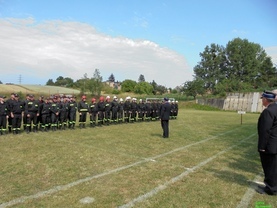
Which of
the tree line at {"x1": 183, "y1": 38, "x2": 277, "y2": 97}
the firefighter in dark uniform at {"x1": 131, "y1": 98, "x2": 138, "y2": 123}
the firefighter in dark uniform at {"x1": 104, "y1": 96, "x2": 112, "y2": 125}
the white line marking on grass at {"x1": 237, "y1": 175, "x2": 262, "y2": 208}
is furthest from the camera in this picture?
the tree line at {"x1": 183, "y1": 38, "x2": 277, "y2": 97}

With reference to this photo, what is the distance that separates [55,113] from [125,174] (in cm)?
848

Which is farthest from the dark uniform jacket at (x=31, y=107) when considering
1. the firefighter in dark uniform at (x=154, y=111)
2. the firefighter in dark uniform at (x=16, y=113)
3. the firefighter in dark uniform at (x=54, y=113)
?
the firefighter in dark uniform at (x=154, y=111)

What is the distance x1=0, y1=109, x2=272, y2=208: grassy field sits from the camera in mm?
5020

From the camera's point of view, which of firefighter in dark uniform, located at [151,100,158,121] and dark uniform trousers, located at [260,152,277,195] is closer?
dark uniform trousers, located at [260,152,277,195]

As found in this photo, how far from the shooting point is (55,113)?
45.4 feet

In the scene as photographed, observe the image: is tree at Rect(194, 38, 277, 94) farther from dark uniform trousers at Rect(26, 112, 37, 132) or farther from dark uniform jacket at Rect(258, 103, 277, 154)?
dark uniform jacket at Rect(258, 103, 277, 154)

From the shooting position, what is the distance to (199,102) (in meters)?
57.2

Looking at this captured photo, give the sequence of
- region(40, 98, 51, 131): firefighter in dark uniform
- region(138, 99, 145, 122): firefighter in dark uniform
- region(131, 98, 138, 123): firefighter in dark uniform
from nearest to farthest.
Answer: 1. region(40, 98, 51, 131): firefighter in dark uniform
2. region(131, 98, 138, 123): firefighter in dark uniform
3. region(138, 99, 145, 122): firefighter in dark uniform

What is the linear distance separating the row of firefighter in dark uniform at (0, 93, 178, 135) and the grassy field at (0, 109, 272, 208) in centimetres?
202

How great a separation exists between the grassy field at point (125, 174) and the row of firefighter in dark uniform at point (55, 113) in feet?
6.64

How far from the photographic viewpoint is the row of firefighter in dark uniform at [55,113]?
490 inches

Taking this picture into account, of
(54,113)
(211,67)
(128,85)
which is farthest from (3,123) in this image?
(128,85)

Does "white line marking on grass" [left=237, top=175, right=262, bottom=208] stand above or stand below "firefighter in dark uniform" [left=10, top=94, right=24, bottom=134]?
below


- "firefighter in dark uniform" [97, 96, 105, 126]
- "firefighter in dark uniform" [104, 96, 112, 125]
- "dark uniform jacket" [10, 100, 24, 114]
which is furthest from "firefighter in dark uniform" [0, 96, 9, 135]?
"firefighter in dark uniform" [104, 96, 112, 125]
